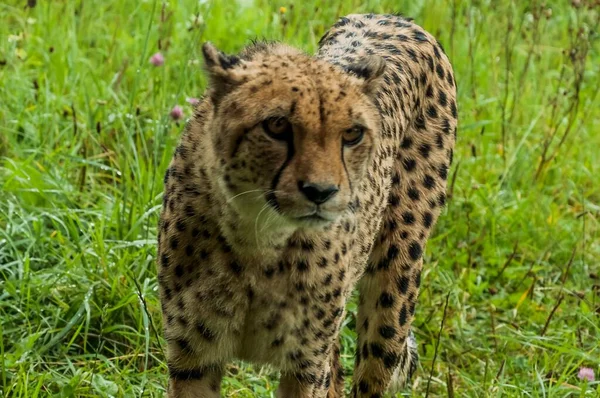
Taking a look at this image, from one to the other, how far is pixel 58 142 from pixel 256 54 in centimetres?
185

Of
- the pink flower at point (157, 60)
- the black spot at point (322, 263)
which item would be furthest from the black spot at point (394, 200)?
the pink flower at point (157, 60)

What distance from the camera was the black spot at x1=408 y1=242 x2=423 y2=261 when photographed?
3.84m

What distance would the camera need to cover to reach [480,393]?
160 inches

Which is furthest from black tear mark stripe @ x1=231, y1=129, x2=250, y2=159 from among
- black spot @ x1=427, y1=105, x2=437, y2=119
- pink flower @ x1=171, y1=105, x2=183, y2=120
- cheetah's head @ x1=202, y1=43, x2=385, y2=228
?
pink flower @ x1=171, y1=105, x2=183, y2=120

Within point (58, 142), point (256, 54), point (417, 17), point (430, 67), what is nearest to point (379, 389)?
point (430, 67)

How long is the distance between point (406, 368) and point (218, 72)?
151 centimetres

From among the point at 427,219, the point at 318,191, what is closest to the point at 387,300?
the point at 427,219

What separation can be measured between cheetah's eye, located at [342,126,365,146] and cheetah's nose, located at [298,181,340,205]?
155 mm

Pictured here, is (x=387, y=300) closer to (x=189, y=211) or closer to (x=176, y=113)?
(x=189, y=211)

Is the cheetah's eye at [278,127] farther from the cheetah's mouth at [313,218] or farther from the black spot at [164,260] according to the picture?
the black spot at [164,260]

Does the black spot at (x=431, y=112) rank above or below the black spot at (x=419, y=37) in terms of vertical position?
below

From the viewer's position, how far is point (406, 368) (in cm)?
407

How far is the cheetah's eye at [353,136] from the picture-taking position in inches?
114

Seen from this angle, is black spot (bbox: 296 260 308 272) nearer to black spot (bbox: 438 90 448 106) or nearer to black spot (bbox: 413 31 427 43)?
black spot (bbox: 438 90 448 106)
